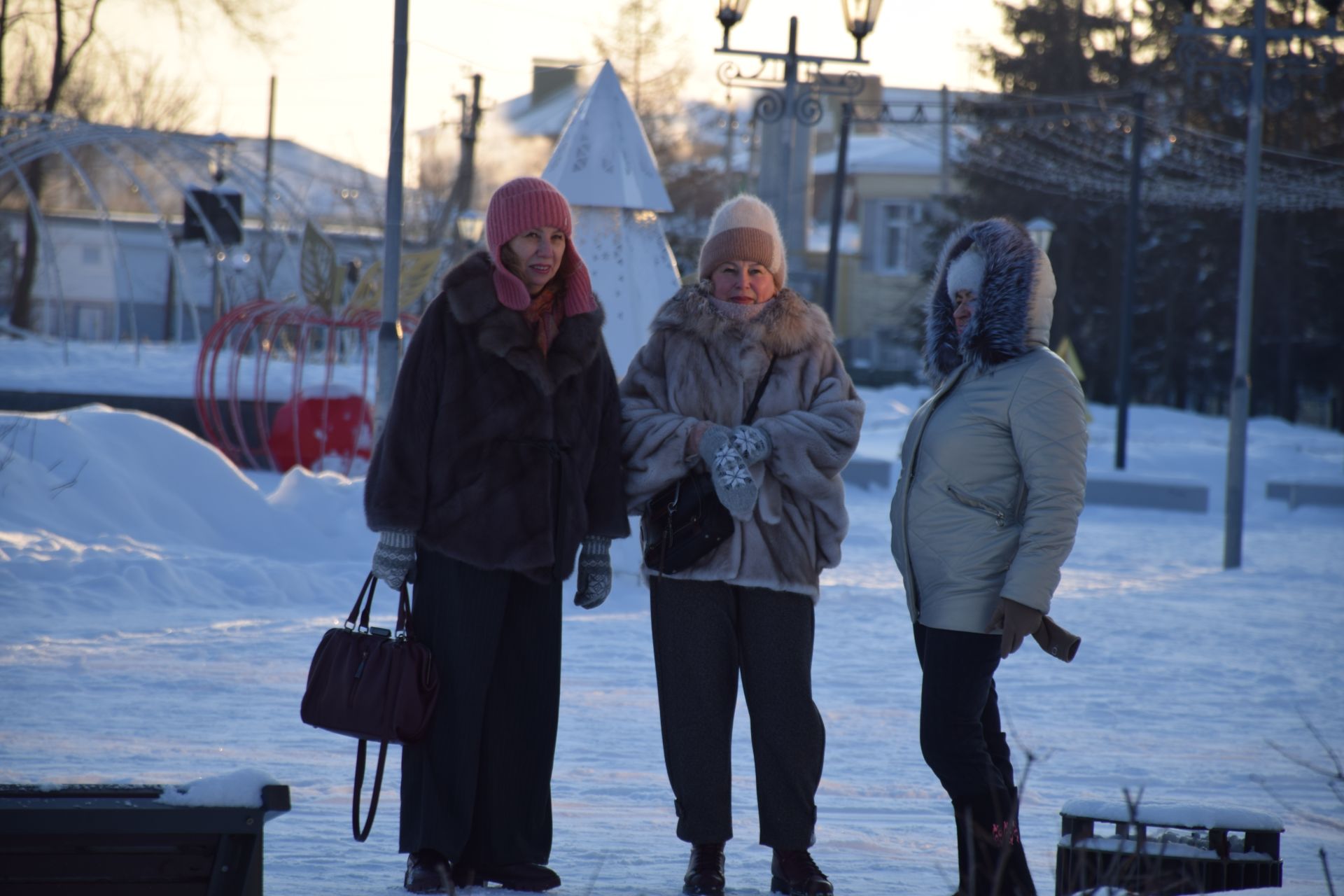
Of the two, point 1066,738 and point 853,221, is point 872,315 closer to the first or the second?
point 853,221

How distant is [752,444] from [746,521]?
195 mm

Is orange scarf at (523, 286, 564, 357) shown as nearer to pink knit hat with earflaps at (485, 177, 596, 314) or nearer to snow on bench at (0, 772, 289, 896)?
pink knit hat with earflaps at (485, 177, 596, 314)

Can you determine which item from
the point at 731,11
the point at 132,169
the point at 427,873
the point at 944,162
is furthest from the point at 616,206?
the point at 944,162

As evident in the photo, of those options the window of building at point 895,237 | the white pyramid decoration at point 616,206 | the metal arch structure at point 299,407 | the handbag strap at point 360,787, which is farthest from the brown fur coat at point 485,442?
the window of building at point 895,237

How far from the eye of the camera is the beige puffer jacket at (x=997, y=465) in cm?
323

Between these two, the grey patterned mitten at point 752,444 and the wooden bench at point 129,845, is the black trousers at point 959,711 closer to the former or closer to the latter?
the grey patterned mitten at point 752,444

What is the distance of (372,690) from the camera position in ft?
11.0

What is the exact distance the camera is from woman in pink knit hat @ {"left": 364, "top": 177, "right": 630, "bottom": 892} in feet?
11.5

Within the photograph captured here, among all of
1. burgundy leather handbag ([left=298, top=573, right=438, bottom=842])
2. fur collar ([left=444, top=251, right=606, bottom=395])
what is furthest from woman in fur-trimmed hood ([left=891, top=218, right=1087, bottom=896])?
burgundy leather handbag ([left=298, top=573, right=438, bottom=842])

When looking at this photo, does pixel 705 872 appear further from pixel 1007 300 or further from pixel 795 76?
pixel 795 76

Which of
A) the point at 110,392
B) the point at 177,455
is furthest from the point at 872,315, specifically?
the point at 177,455

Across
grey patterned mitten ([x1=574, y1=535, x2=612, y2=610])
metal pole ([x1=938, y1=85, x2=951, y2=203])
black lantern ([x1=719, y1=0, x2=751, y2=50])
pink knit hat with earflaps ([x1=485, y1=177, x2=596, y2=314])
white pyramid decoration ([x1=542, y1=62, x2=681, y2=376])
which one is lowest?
grey patterned mitten ([x1=574, y1=535, x2=612, y2=610])

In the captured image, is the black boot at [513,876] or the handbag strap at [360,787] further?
the black boot at [513,876]

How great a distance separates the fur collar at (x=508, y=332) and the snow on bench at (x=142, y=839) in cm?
130
